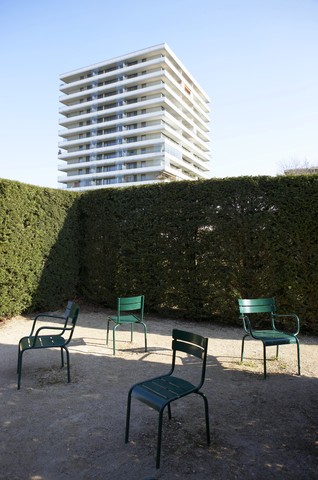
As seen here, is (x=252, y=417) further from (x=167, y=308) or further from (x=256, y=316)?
(x=167, y=308)

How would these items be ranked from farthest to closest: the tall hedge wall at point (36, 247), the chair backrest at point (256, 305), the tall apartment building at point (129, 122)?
the tall apartment building at point (129, 122) → the tall hedge wall at point (36, 247) → the chair backrest at point (256, 305)

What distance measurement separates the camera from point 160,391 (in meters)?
2.93

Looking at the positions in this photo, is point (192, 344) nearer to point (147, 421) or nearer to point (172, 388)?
point (172, 388)

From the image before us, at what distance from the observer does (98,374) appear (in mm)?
4750

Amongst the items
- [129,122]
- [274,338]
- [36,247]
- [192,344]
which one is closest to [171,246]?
[36,247]

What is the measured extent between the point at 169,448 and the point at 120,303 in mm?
3047

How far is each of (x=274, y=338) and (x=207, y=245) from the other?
358 centimetres

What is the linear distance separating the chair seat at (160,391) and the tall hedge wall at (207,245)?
4.80m

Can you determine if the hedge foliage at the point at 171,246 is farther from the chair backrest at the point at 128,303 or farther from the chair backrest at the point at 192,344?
the chair backrest at the point at 192,344

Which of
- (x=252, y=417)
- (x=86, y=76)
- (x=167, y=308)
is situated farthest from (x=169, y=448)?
(x=86, y=76)

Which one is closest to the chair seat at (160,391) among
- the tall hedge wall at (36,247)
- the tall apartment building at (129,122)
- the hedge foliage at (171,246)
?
the hedge foliage at (171,246)

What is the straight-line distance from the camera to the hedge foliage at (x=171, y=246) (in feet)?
23.6

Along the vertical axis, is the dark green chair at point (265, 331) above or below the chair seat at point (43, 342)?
above

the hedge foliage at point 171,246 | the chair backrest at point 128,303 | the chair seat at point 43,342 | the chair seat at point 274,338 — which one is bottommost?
the chair seat at point 43,342
